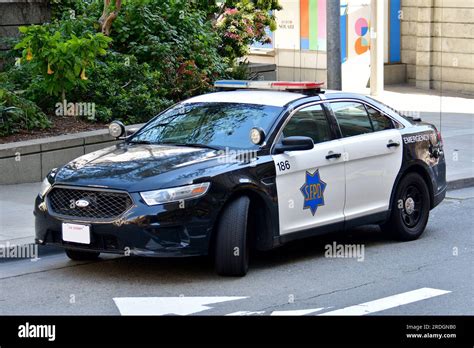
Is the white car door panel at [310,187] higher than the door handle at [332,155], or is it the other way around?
the door handle at [332,155]

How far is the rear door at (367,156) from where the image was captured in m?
10.6

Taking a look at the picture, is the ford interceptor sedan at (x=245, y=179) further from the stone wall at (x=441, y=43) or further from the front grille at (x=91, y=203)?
the stone wall at (x=441, y=43)

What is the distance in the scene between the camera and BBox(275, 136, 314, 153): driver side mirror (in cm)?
987

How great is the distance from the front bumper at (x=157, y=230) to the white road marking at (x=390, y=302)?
57.1 inches

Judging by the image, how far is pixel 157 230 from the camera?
356 inches

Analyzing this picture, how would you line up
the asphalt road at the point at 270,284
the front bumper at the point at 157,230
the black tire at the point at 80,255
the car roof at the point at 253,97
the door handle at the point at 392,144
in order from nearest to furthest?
the asphalt road at the point at 270,284 → the front bumper at the point at 157,230 → the black tire at the point at 80,255 → the car roof at the point at 253,97 → the door handle at the point at 392,144

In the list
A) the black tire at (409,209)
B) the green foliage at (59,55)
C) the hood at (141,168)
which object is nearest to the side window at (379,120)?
the black tire at (409,209)

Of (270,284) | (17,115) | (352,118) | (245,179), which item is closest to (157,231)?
(245,179)

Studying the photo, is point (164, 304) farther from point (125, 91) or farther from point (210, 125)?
point (125, 91)

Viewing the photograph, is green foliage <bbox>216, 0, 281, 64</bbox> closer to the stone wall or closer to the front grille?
the stone wall

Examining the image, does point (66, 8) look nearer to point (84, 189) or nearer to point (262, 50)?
point (262, 50)

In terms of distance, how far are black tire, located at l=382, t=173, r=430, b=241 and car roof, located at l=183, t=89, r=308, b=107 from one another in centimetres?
150

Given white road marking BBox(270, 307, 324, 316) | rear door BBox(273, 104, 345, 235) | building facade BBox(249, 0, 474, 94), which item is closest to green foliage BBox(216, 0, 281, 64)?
building facade BBox(249, 0, 474, 94)

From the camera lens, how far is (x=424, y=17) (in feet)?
85.4
